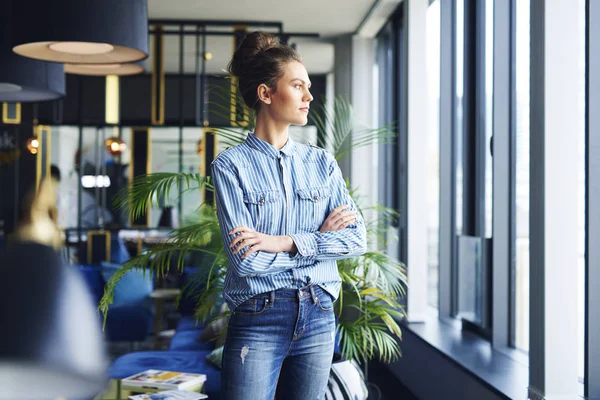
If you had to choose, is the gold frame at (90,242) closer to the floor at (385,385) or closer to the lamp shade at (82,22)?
the floor at (385,385)

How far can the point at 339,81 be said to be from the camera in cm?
789

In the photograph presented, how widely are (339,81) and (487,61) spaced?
364 cm

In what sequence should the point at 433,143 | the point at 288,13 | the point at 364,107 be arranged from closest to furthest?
the point at 433,143, the point at 288,13, the point at 364,107

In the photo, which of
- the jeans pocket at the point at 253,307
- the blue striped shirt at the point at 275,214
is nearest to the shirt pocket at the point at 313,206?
the blue striped shirt at the point at 275,214

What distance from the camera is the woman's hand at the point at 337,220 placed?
186cm

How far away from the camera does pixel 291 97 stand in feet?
6.01

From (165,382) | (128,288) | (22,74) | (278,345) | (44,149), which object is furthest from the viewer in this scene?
(44,149)

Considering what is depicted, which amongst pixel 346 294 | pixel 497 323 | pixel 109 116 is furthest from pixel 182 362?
pixel 109 116

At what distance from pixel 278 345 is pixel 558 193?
56.6 inches

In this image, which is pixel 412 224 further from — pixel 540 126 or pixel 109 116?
pixel 109 116

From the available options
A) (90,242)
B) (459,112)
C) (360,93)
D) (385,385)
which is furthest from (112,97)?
(385,385)

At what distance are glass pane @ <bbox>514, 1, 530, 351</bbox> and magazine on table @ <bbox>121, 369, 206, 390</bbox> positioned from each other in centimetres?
178

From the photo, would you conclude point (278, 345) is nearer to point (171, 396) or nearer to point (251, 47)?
point (251, 47)

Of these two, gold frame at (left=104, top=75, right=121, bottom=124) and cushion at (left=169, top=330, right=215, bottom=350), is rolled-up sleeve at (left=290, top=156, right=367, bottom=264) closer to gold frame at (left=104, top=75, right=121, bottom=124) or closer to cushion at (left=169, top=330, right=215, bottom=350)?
cushion at (left=169, top=330, right=215, bottom=350)
